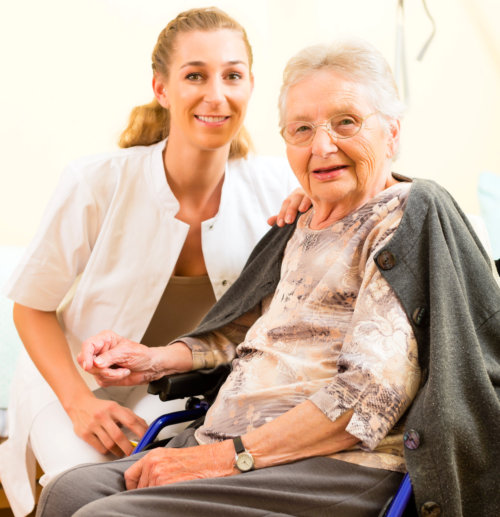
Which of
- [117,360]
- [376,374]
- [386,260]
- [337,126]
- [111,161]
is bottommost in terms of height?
[117,360]

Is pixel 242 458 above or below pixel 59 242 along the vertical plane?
below

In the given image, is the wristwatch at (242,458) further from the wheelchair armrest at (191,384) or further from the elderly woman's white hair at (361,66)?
the elderly woman's white hair at (361,66)

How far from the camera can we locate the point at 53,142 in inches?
120

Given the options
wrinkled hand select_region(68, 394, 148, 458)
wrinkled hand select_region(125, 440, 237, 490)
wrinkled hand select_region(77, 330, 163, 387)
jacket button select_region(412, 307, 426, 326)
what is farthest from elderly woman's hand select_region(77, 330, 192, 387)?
jacket button select_region(412, 307, 426, 326)

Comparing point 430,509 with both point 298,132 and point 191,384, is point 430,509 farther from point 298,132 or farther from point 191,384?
point 298,132

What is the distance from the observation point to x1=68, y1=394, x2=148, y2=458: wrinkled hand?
5.98ft

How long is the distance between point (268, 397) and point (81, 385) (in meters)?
0.75

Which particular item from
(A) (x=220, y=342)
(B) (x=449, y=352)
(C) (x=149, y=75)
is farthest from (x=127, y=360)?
(C) (x=149, y=75)

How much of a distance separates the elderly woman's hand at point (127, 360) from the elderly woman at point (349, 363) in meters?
0.01

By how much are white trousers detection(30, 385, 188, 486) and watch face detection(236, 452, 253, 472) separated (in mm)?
617

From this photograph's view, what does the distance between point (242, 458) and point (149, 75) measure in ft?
7.21

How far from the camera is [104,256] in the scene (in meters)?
2.08

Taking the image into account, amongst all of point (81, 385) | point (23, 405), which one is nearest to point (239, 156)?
point (81, 385)

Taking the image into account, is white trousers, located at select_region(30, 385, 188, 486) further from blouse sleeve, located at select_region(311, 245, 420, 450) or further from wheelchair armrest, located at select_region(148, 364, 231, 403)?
blouse sleeve, located at select_region(311, 245, 420, 450)
